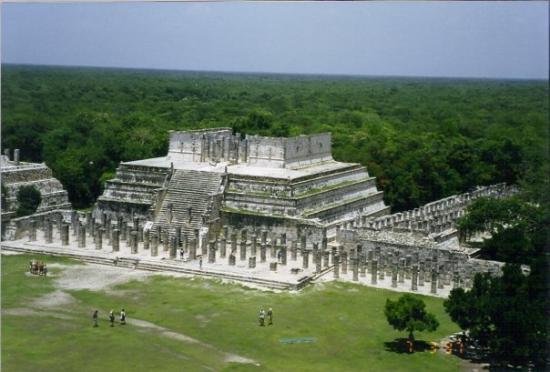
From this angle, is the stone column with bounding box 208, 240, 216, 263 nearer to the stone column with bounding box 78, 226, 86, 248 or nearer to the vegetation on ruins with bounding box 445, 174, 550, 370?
the stone column with bounding box 78, 226, 86, 248

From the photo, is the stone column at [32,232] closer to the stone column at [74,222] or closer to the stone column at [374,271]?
the stone column at [74,222]

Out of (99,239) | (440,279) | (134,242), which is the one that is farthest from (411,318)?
(99,239)

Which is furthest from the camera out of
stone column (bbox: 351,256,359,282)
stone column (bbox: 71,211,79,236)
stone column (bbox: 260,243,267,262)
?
stone column (bbox: 71,211,79,236)

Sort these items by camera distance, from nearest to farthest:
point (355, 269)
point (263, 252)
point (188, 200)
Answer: point (355, 269) < point (263, 252) < point (188, 200)

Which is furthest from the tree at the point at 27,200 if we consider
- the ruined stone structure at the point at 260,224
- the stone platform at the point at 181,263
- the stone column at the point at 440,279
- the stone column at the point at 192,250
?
the stone column at the point at 440,279

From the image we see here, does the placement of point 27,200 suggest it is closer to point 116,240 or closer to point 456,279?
point 116,240

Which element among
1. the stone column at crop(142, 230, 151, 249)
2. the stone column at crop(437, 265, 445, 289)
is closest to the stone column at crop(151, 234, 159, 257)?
the stone column at crop(142, 230, 151, 249)

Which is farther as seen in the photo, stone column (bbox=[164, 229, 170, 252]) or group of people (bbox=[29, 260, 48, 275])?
stone column (bbox=[164, 229, 170, 252])
